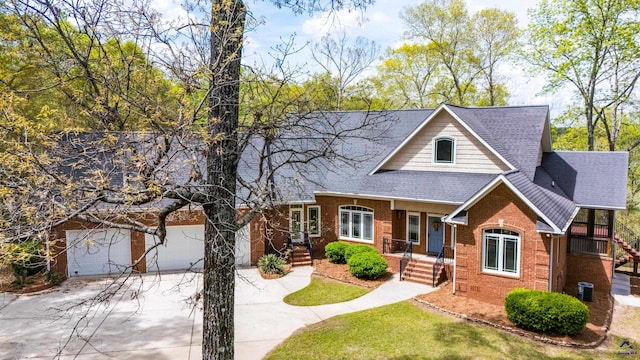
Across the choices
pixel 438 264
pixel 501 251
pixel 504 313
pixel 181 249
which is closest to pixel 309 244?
pixel 181 249

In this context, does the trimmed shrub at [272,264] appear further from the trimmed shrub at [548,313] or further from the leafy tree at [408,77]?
the leafy tree at [408,77]

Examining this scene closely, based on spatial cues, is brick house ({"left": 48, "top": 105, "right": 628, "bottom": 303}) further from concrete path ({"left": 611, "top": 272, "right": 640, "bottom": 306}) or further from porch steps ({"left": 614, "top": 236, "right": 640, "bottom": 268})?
porch steps ({"left": 614, "top": 236, "right": 640, "bottom": 268})

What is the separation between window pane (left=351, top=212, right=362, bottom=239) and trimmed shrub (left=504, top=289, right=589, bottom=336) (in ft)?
26.9

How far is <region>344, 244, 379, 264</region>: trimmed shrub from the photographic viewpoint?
58.9 feet

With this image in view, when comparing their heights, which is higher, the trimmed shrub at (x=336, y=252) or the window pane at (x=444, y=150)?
the window pane at (x=444, y=150)

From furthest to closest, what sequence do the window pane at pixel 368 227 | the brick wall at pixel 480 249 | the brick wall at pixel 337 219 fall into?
the window pane at pixel 368 227 < the brick wall at pixel 337 219 < the brick wall at pixel 480 249

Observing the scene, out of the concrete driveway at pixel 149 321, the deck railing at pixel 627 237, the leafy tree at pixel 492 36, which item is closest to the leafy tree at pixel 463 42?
the leafy tree at pixel 492 36

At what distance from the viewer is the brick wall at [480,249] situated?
13656 millimetres

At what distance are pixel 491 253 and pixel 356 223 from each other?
6706mm

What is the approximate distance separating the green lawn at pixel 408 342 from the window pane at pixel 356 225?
6669 millimetres

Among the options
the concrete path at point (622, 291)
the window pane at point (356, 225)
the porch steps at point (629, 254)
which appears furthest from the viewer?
the window pane at point (356, 225)

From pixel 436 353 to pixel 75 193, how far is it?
913 cm

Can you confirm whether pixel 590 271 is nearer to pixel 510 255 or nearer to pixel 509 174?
pixel 510 255

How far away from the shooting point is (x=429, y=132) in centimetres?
1900
